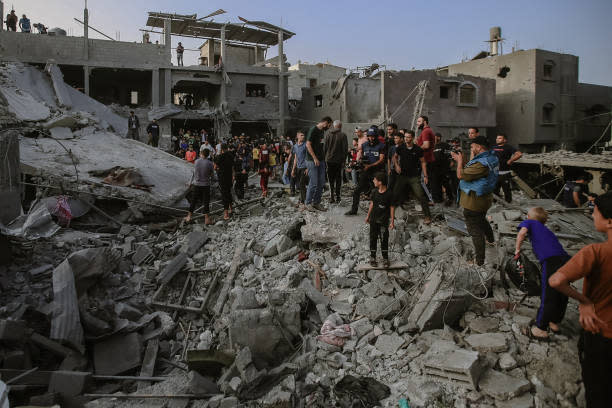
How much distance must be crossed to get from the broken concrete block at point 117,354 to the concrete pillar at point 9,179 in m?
3.14

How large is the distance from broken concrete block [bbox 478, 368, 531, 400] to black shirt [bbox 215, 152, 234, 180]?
25.3 feet

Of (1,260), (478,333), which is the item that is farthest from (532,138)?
(1,260)

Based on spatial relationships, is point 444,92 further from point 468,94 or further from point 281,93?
point 281,93

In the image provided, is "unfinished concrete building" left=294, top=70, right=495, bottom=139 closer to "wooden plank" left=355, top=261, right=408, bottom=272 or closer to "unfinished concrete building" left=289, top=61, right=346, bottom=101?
"unfinished concrete building" left=289, top=61, right=346, bottom=101

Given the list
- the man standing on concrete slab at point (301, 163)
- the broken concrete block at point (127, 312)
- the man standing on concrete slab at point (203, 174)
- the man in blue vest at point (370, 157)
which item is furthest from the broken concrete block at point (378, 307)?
the man standing on concrete slab at point (203, 174)

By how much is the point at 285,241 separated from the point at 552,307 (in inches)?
200

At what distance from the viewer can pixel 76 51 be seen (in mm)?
22328

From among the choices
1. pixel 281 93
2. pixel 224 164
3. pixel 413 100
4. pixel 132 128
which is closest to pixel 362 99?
pixel 413 100

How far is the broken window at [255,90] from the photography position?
26.7 meters

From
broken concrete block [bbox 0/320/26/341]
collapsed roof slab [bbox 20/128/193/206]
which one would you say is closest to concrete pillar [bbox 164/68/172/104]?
collapsed roof slab [bbox 20/128/193/206]

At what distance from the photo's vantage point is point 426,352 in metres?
4.47

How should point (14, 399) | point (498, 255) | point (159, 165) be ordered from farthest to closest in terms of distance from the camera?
point (159, 165) → point (498, 255) → point (14, 399)

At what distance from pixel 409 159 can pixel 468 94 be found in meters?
20.9

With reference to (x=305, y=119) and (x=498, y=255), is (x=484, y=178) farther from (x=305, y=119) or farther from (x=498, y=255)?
(x=305, y=119)
